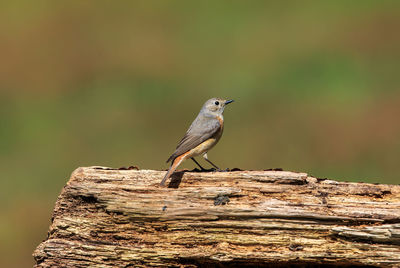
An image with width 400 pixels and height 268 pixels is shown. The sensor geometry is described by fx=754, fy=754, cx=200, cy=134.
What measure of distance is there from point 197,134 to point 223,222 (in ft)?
7.21

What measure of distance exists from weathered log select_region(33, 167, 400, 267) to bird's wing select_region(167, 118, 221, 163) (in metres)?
0.92

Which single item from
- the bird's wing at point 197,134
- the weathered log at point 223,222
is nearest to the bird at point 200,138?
the bird's wing at point 197,134

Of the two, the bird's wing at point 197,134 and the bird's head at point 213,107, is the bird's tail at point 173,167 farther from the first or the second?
the bird's head at point 213,107

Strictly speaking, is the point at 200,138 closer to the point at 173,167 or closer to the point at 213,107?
the point at 173,167

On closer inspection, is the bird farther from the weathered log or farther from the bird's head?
the weathered log

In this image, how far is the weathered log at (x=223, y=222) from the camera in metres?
9.13

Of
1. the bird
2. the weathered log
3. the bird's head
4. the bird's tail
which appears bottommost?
the weathered log

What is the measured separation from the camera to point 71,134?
2336 centimetres

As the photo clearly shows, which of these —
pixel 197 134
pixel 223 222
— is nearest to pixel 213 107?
pixel 197 134

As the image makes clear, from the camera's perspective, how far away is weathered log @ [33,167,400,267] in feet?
30.0

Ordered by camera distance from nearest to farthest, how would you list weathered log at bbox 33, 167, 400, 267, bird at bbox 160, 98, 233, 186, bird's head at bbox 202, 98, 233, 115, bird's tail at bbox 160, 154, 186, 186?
weathered log at bbox 33, 167, 400, 267, bird's tail at bbox 160, 154, 186, 186, bird at bbox 160, 98, 233, 186, bird's head at bbox 202, 98, 233, 115

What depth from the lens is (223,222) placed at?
9297 millimetres

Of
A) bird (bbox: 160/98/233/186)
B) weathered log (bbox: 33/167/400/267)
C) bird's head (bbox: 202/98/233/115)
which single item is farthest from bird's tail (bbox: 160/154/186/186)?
bird's head (bbox: 202/98/233/115)

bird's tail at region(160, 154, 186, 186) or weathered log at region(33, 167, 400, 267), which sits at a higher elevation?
bird's tail at region(160, 154, 186, 186)
